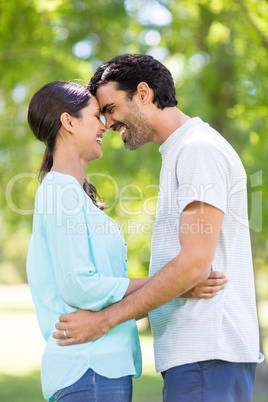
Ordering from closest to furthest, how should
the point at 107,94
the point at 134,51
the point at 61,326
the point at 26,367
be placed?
the point at 61,326
the point at 107,94
the point at 134,51
the point at 26,367

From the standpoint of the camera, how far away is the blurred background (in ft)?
16.6

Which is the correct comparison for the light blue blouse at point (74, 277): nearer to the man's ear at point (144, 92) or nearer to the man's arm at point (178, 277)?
the man's arm at point (178, 277)

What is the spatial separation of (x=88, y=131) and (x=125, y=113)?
24cm

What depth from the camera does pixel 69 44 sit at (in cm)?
646

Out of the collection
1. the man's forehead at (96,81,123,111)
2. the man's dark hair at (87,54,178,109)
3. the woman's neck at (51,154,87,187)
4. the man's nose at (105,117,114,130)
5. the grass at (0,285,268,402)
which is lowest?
the grass at (0,285,268,402)

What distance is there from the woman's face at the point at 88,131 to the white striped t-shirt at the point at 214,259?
41cm

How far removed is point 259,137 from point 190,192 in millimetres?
3217

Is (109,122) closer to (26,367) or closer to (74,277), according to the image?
(74,277)

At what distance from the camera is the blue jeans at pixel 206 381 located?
Result: 196cm

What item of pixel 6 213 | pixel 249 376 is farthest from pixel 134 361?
pixel 6 213

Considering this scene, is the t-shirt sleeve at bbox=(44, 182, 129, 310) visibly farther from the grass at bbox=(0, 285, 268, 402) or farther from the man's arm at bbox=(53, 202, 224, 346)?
the grass at bbox=(0, 285, 268, 402)

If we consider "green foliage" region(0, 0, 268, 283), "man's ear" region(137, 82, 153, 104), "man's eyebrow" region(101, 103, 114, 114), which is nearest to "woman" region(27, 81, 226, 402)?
"man's eyebrow" region(101, 103, 114, 114)

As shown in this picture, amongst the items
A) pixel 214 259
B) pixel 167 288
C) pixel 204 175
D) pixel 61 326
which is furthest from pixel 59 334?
pixel 204 175

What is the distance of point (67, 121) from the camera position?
91.0 inches
